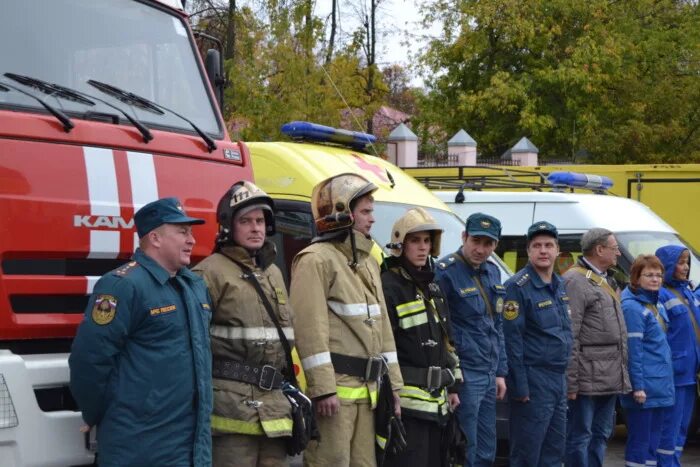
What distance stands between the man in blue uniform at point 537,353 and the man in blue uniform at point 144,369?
3453mm

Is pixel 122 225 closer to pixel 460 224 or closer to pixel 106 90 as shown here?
pixel 106 90

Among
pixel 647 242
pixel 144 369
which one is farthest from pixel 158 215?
pixel 647 242

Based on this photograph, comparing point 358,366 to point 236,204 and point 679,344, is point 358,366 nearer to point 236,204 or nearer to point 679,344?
point 236,204

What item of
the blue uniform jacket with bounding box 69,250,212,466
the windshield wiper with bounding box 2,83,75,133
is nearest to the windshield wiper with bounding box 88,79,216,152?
the windshield wiper with bounding box 2,83,75,133

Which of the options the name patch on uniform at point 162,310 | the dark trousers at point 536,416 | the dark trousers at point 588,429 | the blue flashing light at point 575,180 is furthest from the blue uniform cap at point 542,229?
the blue flashing light at point 575,180

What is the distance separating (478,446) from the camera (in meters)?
7.50

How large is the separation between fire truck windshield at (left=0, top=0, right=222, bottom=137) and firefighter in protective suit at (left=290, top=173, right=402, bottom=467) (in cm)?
91

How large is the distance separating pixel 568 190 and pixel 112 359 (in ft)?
30.3

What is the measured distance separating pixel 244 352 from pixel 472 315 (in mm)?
2412

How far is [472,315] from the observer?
24.3 feet

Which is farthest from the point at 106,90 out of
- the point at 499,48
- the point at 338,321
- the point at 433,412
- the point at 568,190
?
the point at 499,48

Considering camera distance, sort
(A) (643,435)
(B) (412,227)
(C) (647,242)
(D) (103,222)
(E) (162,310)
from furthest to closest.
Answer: (C) (647,242), (A) (643,435), (B) (412,227), (D) (103,222), (E) (162,310)

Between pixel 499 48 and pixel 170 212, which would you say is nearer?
pixel 170 212

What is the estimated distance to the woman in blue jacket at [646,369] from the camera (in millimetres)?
8625
